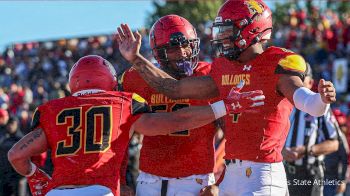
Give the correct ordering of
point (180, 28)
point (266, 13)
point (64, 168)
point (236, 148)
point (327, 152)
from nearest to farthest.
→ point (64, 168), point (236, 148), point (266, 13), point (180, 28), point (327, 152)

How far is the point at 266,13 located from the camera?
16.4ft

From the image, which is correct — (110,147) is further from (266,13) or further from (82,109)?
(266,13)

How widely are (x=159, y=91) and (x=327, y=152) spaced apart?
293 cm

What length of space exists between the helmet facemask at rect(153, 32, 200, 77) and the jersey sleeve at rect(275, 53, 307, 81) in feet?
2.86

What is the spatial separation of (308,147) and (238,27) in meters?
2.95

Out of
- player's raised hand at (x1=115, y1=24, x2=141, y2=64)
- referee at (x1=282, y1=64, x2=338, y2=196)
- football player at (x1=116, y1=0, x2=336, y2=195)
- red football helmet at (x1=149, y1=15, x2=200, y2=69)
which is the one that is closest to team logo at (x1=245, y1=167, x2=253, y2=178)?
football player at (x1=116, y1=0, x2=336, y2=195)

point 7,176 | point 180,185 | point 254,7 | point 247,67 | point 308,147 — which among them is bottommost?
point 7,176

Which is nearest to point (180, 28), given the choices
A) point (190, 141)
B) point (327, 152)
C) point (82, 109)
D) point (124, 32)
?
point (124, 32)

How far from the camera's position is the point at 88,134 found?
4.38 metres

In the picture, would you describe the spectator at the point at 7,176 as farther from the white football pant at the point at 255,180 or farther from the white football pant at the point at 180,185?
the white football pant at the point at 255,180

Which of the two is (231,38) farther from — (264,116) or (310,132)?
(310,132)

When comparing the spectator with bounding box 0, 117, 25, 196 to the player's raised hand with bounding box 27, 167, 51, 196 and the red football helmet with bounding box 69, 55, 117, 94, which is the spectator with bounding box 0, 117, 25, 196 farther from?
the red football helmet with bounding box 69, 55, 117, 94

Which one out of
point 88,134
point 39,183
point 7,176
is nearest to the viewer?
point 88,134

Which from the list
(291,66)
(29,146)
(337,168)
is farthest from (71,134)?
(337,168)
